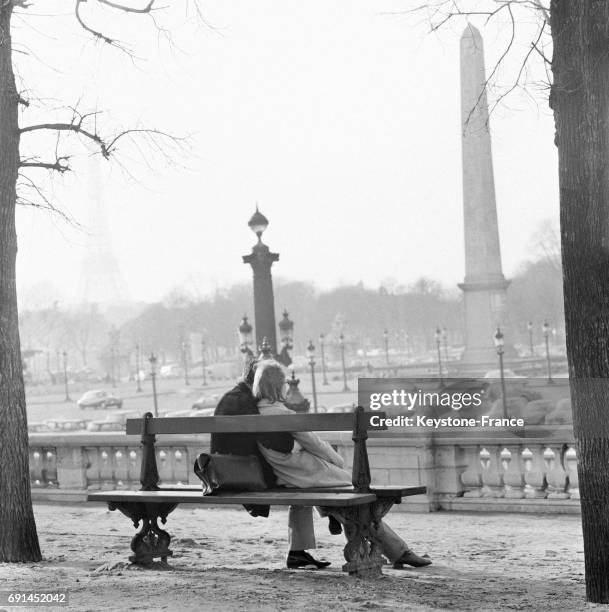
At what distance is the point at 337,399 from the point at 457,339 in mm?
76674

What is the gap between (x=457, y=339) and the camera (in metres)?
136

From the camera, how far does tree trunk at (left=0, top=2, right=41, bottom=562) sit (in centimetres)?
992

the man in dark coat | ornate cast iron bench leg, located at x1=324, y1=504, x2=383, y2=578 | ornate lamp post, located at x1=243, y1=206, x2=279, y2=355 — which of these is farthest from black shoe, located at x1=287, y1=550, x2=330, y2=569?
ornate lamp post, located at x1=243, y1=206, x2=279, y2=355

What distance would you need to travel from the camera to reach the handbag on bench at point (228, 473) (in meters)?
8.81

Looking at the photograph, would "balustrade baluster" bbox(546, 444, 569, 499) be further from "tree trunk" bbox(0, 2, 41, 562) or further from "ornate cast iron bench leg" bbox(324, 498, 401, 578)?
"tree trunk" bbox(0, 2, 41, 562)

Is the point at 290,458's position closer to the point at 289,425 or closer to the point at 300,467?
the point at 300,467

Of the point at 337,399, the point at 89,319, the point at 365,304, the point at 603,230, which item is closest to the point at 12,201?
the point at 603,230

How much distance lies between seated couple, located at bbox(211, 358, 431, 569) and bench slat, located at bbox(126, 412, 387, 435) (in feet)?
0.57

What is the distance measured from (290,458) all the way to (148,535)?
1407 mm

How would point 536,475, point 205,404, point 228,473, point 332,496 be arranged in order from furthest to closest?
1. point 205,404
2. point 536,475
3. point 228,473
4. point 332,496

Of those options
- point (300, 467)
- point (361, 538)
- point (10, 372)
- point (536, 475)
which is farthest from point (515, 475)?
point (10, 372)

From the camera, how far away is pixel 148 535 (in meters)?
9.42

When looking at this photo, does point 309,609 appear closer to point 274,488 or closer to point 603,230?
point 274,488

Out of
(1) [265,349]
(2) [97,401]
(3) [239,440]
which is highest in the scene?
(1) [265,349]
